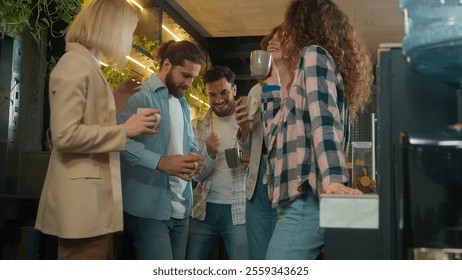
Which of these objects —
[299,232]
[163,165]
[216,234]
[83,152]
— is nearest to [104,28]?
[83,152]

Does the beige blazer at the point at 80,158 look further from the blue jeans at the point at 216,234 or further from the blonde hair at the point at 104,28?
the blue jeans at the point at 216,234

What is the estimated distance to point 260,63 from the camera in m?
1.66

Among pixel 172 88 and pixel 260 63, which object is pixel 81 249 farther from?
pixel 172 88

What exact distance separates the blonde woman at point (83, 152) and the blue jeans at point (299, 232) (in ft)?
1.33

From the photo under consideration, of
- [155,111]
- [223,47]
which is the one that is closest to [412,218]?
[155,111]

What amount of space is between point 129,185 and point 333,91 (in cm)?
83

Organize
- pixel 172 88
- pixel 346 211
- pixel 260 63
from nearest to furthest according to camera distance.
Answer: pixel 346 211 → pixel 260 63 → pixel 172 88

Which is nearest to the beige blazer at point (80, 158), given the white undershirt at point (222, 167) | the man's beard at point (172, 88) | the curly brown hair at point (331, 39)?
the curly brown hair at point (331, 39)

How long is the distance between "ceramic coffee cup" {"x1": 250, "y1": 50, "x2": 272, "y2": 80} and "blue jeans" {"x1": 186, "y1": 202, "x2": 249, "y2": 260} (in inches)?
27.7

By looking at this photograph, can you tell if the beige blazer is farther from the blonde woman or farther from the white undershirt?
the white undershirt

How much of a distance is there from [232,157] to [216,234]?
1.09 feet

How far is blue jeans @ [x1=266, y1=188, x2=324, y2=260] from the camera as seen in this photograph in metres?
1.27

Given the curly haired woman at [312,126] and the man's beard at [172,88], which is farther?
the man's beard at [172,88]

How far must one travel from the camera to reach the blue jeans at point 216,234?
7.25ft
